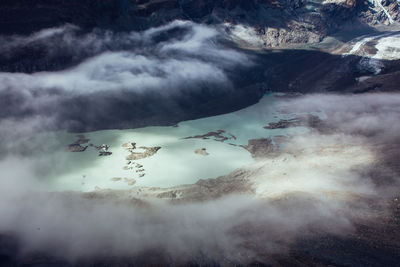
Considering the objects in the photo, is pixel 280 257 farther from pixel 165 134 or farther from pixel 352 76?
pixel 352 76

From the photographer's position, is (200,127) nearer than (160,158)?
No

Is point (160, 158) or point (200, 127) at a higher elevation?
point (160, 158)

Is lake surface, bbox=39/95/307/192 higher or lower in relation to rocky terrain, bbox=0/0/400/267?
lower

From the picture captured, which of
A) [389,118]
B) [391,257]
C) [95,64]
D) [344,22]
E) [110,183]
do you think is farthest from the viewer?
[344,22]

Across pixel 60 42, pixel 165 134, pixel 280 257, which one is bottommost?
pixel 165 134

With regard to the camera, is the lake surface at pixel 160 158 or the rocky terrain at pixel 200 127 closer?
the rocky terrain at pixel 200 127

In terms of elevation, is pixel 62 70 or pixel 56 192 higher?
pixel 62 70

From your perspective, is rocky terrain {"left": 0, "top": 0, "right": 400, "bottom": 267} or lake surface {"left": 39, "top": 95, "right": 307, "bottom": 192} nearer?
rocky terrain {"left": 0, "top": 0, "right": 400, "bottom": 267}

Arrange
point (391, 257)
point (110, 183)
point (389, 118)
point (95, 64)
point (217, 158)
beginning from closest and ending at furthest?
point (391, 257), point (110, 183), point (217, 158), point (389, 118), point (95, 64)

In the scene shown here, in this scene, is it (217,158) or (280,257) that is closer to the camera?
(280,257)

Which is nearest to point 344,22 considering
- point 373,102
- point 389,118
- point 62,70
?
point 373,102

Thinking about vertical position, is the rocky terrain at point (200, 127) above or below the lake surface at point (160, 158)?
above
